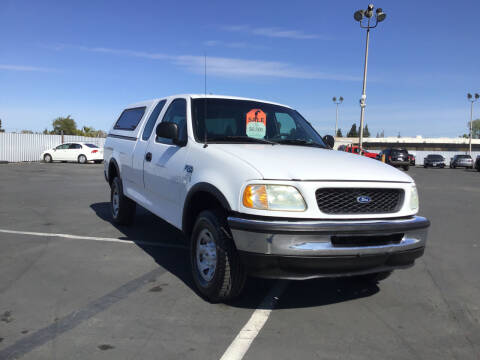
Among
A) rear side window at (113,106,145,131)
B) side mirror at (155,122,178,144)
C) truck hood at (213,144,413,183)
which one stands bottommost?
truck hood at (213,144,413,183)

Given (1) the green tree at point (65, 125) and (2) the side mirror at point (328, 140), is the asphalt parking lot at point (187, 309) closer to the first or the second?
(2) the side mirror at point (328, 140)

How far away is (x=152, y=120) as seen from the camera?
5.57 meters

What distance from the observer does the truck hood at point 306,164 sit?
3244 mm

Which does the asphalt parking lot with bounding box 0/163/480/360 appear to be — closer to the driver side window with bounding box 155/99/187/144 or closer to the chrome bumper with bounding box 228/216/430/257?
the chrome bumper with bounding box 228/216/430/257

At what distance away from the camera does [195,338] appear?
117 inches

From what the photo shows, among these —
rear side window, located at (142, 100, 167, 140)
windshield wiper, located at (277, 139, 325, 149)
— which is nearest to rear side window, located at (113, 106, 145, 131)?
rear side window, located at (142, 100, 167, 140)

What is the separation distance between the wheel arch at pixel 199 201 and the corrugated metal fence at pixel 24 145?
27380 mm

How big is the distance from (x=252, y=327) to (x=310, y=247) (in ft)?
2.50

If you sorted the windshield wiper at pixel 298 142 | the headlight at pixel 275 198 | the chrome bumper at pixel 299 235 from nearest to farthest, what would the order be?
the chrome bumper at pixel 299 235 → the headlight at pixel 275 198 → the windshield wiper at pixel 298 142

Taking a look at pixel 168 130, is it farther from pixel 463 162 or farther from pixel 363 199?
pixel 463 162

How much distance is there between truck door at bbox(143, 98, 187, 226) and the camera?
4.30 m

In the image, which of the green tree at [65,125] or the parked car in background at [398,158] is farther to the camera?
the green tree at [65,125]

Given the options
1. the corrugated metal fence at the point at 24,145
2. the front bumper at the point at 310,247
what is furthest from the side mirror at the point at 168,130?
the corrugated metal fence at the point at 24,145

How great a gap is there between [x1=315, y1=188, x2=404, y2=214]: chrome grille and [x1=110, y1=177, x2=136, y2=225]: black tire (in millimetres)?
3950
